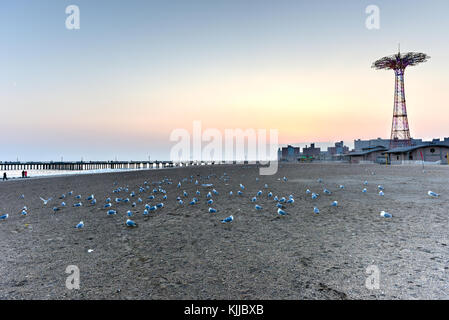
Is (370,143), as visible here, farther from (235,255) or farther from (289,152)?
(235,255)

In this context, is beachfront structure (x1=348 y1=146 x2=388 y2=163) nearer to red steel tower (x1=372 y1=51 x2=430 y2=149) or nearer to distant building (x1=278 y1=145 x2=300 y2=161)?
red steel tower (x1=372 y1=51 x2=430 y2=149)

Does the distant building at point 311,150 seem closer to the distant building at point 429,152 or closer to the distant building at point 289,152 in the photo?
the distant building at point 289,152

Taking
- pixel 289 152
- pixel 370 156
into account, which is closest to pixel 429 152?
pixel 370 156

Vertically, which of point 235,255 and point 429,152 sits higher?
point 429,152

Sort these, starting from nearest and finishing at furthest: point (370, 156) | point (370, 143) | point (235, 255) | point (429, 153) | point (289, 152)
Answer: point (235, 255) < point (429, 153) < point (370, 156) < point (370, 143) < point (289, 152)

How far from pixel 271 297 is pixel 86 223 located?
662 centimetres

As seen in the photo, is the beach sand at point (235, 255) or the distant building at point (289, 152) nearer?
the beach sand at point (235, 255)

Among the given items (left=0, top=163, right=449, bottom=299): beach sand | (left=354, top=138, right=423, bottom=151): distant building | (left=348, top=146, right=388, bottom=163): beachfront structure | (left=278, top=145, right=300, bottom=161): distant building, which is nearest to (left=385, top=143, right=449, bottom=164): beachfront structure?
(left=348, top=146, right=388, bottom=163): beachfront structure

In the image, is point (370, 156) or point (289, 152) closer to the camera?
point (370, 156)

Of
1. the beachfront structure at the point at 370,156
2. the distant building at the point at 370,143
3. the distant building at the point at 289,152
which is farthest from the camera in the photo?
the distant building at the point at 289,152

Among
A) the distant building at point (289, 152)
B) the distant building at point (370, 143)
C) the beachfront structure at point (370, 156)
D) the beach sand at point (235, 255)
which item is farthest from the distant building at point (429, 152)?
the distant building at point (289, 152)
